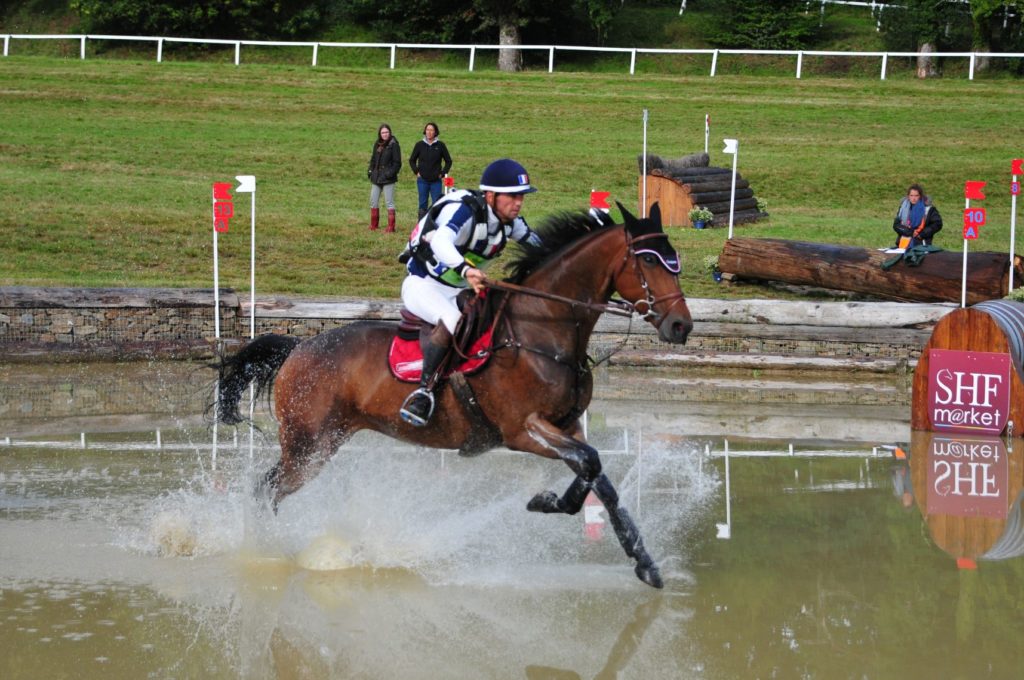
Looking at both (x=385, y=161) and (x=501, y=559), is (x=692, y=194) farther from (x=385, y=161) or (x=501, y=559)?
(x=501, y=559)

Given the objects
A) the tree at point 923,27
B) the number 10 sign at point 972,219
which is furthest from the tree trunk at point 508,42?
the number 10 sign at point 972,219

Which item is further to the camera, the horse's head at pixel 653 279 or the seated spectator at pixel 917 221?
the seated spectator at pixel 917 221

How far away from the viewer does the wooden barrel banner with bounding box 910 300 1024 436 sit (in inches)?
442

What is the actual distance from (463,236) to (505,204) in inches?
11.7

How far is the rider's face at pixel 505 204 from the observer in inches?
280

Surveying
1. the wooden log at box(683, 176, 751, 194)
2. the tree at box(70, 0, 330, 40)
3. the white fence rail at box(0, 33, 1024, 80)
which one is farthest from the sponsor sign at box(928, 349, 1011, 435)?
the tree at box(70, 0, 330, 40)

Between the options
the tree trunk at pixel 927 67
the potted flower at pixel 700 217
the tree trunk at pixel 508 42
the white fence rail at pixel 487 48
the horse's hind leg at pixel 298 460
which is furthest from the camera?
the tree trunk at pixel 508 42

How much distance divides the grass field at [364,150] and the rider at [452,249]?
32.2 feet

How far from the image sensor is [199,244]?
63.5 feet

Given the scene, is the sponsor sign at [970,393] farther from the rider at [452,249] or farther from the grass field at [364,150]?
the grass field at [364,150]

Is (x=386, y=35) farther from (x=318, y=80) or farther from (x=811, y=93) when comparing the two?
(x=811, y=93)

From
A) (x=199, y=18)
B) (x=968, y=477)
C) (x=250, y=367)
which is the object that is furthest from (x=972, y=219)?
(x=199, y=18)

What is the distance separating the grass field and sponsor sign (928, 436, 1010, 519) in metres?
6.99

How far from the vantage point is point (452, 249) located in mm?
6934
